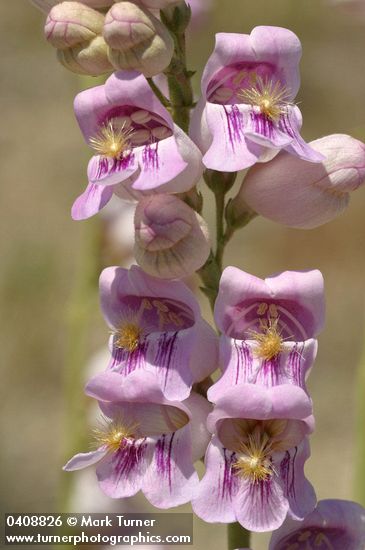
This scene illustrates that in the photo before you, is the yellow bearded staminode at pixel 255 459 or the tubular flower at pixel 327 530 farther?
the tubular flower at pixel 327 530

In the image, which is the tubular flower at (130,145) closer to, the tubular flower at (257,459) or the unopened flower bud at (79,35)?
the unopened flower bud at (79,35)

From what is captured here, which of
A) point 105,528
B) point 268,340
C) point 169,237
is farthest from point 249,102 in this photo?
point 105,528

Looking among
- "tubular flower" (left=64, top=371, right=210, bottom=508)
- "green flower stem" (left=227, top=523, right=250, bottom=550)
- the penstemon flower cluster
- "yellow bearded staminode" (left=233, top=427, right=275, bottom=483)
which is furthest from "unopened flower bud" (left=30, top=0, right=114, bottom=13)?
"green flower stem" (left=227, top=523, right=250, bottom=550)

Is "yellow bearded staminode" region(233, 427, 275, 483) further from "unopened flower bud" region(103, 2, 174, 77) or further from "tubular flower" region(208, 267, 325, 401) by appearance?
"unopened flower bud" region(103, 2, 174, 77)

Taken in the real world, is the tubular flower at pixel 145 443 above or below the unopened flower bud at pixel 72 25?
below

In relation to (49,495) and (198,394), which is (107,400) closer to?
(198,394)

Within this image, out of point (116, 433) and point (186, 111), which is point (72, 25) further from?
point (116, 433)

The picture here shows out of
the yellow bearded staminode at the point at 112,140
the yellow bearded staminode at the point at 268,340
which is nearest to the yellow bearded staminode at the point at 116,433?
the yellow bearded staminode at the point at 268,340
